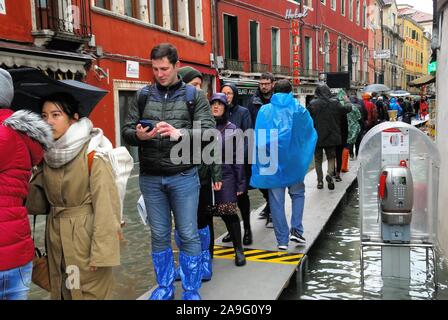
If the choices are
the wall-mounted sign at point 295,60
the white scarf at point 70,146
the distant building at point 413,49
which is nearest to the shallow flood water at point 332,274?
the white scarf at point 70,146

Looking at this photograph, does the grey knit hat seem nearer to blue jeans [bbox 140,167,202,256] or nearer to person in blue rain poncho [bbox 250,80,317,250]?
blue jeans [bbox 140,167,202,256]

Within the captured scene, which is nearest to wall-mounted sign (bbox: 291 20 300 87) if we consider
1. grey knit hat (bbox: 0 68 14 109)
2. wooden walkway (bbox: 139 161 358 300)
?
wooden walkway (bbox: 139 161 358 300)

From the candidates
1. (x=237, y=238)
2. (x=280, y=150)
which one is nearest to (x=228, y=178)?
(x=237, y=238)

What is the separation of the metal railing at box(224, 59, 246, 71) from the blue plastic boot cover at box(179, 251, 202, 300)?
16.4 metres

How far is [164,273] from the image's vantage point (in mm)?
3631

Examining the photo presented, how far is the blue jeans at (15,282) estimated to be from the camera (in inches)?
94.3

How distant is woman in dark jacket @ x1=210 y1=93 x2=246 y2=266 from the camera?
4.35 m

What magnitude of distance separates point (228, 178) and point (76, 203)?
1.86 meters

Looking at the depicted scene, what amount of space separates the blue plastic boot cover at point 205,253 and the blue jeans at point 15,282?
1.82m

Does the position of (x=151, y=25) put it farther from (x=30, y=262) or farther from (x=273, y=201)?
(x=30, y=262)

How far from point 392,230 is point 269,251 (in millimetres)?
1269

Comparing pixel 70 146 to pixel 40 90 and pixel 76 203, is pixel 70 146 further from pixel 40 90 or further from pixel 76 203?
pixel 40 90

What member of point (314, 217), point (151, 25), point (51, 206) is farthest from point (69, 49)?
point (51, 206)

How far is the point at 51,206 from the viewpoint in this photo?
2910 mm
